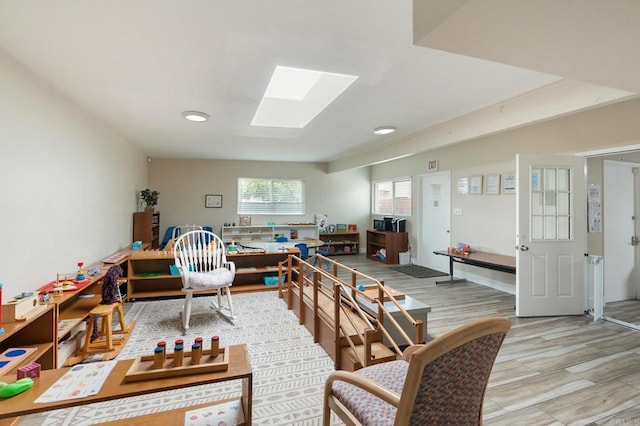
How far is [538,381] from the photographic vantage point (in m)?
2.24

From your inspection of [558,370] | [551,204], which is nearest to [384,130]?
[551,204]

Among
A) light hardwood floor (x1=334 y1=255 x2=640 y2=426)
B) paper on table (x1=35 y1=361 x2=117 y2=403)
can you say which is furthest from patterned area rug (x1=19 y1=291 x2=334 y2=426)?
light hardwood floor (x1=334 y1=255 x2=640 y2=426)

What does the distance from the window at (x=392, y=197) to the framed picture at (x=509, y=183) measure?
2378mm

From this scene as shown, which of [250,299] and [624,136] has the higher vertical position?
[624,136]

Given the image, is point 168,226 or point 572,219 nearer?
point 572,219

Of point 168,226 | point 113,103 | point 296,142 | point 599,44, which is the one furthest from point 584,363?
point 168,226

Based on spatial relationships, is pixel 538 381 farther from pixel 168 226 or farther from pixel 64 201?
pixel 168 226

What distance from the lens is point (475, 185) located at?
202 inches

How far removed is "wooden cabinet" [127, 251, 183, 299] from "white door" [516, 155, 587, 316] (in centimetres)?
444

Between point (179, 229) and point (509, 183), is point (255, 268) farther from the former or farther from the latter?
point (509, 183)

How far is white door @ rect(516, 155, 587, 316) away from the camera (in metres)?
3.59

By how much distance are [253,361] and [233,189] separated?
5.67 m

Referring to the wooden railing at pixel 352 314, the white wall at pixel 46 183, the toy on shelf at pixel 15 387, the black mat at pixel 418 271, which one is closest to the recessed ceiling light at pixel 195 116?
the white wall at pixel 46 183

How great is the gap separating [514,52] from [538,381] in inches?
89.0
